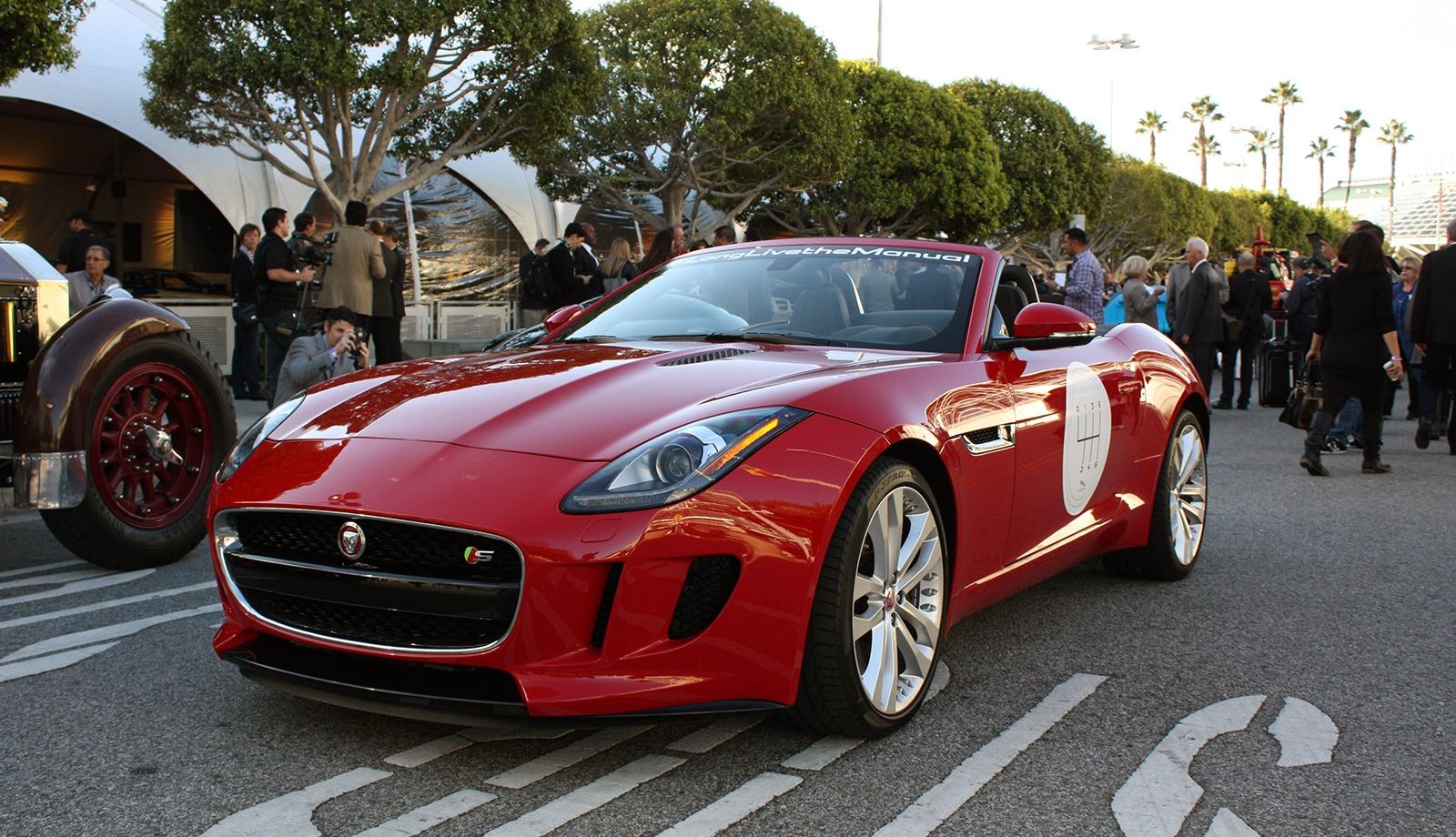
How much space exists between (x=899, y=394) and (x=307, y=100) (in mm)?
19725

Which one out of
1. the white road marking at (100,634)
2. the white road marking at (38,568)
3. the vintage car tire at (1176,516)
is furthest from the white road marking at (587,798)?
the white road marking at (38,568)

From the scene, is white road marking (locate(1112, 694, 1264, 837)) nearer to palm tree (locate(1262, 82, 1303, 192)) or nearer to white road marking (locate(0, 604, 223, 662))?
white road marking (locate(0, 604, 223, 662))

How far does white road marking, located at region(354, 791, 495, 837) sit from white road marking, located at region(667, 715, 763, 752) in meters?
0.56

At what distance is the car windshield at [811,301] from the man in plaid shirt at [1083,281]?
7.88 meters

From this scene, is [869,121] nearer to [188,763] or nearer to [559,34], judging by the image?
[559,34]

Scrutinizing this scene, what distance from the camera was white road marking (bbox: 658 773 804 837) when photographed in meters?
2.81

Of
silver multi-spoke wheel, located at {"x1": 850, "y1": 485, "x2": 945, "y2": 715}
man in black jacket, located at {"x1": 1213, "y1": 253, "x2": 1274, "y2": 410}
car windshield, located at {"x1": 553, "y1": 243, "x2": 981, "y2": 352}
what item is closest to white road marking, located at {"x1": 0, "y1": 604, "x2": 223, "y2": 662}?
car windshield, located at {"x1": 553, "y1": 243, "x2": 981, "y2": 352}

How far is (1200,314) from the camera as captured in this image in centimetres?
1430

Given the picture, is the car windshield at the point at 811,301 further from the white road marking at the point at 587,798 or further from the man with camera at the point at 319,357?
the man with camera at the point at 319,357

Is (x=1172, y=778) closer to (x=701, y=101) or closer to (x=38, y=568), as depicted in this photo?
(x=38, y=568)

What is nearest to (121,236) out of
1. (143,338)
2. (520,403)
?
(143,338)

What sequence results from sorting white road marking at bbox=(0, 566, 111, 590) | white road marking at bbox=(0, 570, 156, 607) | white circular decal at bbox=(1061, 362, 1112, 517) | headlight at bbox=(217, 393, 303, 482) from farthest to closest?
white road marking at bbox=(0, 566, 111, 590) < white road marking at bbox=(0, 570, 156, 607) < white circular decal at bbox=(1061, 362, 1112, 517) < headlight at bbox=(217, 393, 303, 482)

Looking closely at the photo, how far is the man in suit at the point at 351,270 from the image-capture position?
10.5 meters

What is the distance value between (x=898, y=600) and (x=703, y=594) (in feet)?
2.39
